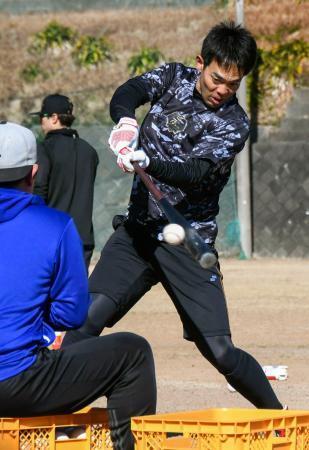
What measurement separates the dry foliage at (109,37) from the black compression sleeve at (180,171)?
14560mm

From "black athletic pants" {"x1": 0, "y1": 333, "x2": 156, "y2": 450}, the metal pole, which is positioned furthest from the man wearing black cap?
the metal pole

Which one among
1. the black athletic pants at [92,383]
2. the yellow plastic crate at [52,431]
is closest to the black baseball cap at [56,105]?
the yellow plastic crate at [52,431]

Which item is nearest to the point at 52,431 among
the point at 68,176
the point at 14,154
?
the point at 14,154

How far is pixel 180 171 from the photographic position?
17.4 feet

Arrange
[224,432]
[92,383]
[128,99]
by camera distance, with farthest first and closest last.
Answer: [128,99] < [92,383] < [224,432]

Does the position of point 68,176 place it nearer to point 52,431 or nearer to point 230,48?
point 230,48

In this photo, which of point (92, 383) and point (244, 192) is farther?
point (244, 192)

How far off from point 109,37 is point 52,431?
2033 cm

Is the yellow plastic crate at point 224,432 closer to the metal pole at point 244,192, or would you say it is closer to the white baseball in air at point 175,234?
the white baseball in air at point 175,234

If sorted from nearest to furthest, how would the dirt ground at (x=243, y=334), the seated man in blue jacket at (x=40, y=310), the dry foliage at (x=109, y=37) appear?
the seated man in blue jacket at (x=40, y=310)
the dirt ground at (x=243, y=334)
the dry foliage at (x=109, y=37)

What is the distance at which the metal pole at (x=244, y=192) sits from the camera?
55.1 ft

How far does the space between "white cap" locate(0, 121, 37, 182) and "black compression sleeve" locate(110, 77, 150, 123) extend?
100cm

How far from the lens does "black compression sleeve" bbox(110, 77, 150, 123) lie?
5477mm

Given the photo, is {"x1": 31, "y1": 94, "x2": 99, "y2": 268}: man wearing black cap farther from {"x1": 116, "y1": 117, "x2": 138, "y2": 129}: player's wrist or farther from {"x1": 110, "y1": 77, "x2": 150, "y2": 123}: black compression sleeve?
{"x1": 116, "y1": 117, "x2": 138, "y2": 129}: player's wrist
